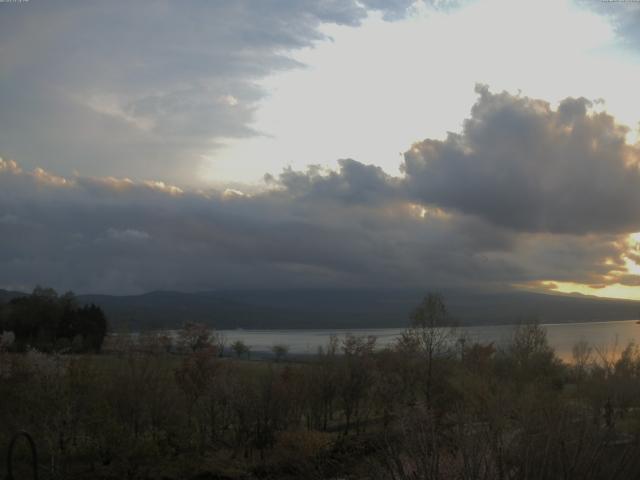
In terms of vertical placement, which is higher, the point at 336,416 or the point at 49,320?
the point at 49,320

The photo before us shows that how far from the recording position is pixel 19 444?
834 inches

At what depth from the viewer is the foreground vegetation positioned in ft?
25.3

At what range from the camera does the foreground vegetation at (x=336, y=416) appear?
7.70 meters

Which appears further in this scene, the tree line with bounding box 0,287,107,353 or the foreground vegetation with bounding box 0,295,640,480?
the tree line with bounding box 0,287,107,353

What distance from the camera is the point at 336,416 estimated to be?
126ft

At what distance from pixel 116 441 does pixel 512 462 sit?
16106mm

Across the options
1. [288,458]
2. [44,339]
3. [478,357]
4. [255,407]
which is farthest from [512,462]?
[44,339]

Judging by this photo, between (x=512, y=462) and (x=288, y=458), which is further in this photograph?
(x=288, y=458)

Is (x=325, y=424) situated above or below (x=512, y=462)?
below

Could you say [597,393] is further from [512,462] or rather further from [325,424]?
[512,462]

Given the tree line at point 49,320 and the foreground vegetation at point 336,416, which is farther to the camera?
the tree line at point 49,320

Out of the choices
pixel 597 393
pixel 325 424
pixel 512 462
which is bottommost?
pixel 325 424

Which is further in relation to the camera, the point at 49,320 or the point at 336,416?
Answer: the point at 49,320

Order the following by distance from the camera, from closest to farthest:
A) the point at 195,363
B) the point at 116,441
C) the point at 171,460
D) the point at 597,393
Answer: the point at 116,441
the point at 171,460
the point at 597,393
the point at 195,363
